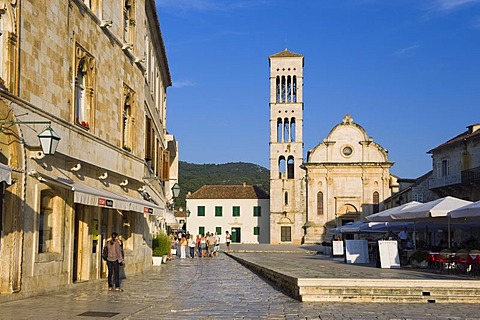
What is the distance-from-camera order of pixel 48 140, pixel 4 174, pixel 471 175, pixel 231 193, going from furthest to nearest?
pixel 231 193 → pixel 471 175 → pixel 48 140 → pixel 4 174

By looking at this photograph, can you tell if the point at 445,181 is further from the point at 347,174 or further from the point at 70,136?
the point at 70,136

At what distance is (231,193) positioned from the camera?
296 feet

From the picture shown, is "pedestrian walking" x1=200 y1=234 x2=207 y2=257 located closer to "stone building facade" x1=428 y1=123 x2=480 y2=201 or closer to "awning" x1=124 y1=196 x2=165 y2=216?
"stone building facade" x1=428 y1=123 x2=480 y2=201

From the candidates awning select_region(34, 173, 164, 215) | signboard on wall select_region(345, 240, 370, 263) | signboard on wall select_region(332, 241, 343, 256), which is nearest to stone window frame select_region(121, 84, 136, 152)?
awning select_region(34, 173, 164, 215)

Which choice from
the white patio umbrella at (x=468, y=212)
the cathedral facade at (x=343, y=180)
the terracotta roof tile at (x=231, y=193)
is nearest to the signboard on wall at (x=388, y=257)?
the white patio umbrella at (x=468, y=212)

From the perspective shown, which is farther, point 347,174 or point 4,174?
point 347,174

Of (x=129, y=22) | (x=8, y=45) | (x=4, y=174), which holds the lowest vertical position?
(x=4, y=174)

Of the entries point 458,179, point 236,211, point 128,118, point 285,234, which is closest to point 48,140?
point 128,118

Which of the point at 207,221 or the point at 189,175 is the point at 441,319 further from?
the point at 189,175

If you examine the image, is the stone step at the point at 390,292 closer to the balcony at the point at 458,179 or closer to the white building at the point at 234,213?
the balcony at the point at 458,179

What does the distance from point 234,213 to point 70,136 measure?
7373cm

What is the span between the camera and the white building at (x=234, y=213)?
87.8 metres

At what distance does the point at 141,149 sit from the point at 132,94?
223cm

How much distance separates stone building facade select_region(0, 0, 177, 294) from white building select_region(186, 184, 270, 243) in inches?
2531
